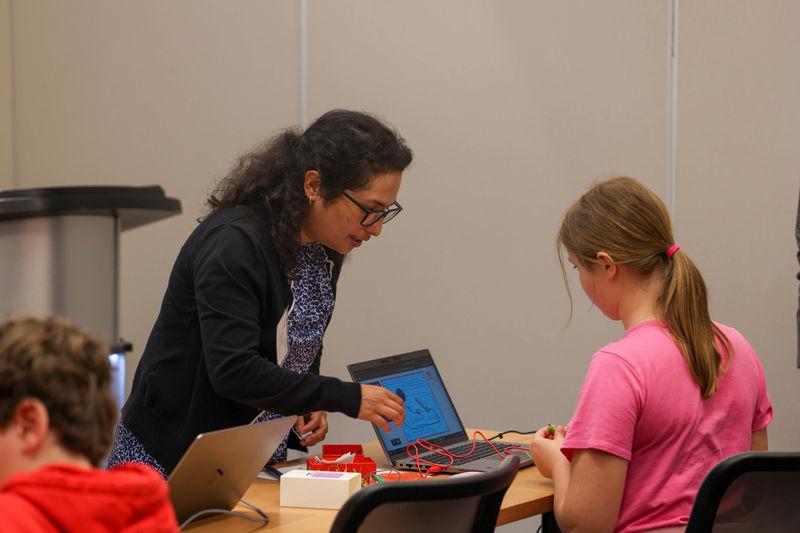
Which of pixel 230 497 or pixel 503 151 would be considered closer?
pixel 230 497

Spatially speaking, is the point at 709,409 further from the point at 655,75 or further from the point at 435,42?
the point at 435,42

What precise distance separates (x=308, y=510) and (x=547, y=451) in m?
0.50

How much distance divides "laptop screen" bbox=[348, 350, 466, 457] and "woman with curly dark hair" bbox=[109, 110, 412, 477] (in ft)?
0.63

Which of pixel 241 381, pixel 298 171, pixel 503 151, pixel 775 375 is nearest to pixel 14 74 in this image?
pixel 503 151

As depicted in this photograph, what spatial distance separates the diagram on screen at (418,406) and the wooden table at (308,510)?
0.31m

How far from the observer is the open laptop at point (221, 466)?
1.67 meters

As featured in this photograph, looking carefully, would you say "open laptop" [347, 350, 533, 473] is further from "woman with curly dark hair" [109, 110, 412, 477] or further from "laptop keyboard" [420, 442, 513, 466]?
"woman with curly dark hair" [109, 110, 412, 477]

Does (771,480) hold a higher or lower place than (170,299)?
lower

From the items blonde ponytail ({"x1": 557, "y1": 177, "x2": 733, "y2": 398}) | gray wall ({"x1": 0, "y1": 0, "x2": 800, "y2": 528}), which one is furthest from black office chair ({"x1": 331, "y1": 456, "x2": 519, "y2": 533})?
gray wall ({"x1": 0, "y1": 0, "x2": 800, "y2": 528})

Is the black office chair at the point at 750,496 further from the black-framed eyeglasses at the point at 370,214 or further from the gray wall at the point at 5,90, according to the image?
the gray wall at the point at 5,90

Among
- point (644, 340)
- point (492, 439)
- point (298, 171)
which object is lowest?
point (492, 439)

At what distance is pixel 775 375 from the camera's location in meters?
3.59

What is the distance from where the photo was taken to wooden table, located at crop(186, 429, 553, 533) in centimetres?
184

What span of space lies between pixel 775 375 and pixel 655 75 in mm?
1204
